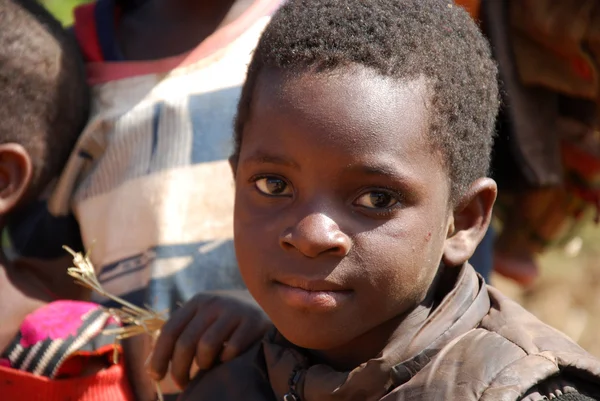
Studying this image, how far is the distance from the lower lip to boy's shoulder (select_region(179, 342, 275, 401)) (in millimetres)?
301

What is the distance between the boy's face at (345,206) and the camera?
1586 mm

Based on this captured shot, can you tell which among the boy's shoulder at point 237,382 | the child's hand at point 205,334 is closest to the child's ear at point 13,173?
the child's hand at point 205,334

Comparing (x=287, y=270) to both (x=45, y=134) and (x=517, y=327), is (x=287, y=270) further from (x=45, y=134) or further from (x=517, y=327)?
(x=45, y=134)

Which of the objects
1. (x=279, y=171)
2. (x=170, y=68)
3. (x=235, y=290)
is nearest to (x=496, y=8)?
(x=170, y=68)

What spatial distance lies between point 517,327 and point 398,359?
0.69 ft

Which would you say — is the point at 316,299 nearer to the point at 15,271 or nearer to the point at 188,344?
the point at 188,344

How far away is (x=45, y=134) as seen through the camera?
2480 mm

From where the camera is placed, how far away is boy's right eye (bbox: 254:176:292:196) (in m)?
1.67

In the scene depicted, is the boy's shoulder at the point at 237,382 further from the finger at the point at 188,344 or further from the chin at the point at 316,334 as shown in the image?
the chin at the point at 316,334

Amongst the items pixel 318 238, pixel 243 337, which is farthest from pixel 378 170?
pixel 243 337

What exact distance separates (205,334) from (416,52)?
73 centimetres

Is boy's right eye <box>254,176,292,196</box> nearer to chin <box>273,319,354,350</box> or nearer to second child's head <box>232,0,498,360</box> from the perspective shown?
second child's head <box>232,0,498,360</box>

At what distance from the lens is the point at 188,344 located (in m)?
1.96

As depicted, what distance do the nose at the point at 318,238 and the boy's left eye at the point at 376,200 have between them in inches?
2.6
